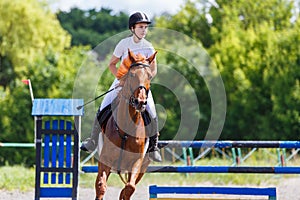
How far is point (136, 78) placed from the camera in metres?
6.35

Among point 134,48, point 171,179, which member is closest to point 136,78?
point 134,48

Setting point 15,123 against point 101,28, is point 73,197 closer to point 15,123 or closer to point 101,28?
point 15,123

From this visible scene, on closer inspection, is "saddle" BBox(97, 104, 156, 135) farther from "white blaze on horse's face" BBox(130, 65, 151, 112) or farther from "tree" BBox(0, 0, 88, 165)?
"tree" BBox(0, 0, 88, 165)

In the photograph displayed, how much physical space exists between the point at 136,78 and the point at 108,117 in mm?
972

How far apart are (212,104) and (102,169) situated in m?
19.1

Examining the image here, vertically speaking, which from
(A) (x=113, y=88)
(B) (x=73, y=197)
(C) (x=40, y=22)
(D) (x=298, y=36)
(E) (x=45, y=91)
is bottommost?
(B) (x=73, y=197)

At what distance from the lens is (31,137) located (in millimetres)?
24219

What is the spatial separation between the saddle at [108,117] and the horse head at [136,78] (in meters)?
0.48

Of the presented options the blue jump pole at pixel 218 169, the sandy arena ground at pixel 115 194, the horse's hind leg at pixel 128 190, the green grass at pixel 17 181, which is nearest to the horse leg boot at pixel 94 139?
the horse's hind leg at pixel 128 190

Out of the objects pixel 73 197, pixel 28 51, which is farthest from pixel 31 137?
pixel 73 197

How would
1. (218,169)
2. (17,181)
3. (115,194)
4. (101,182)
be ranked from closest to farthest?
(101,182)
(218,169)
(115,194)
(17,181)

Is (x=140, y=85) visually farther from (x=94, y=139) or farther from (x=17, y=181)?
(x=17, y=181)

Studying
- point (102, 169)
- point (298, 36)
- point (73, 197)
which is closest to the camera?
point (102, 169)

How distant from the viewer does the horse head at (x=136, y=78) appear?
6.25m
